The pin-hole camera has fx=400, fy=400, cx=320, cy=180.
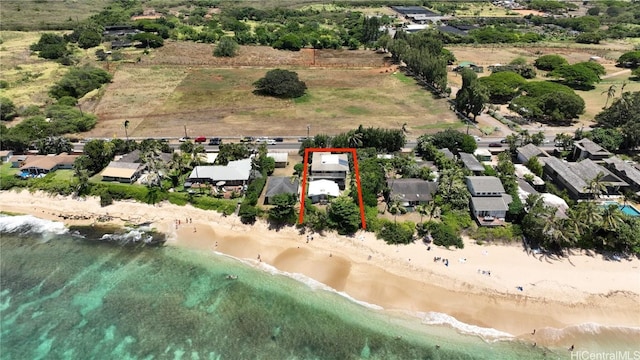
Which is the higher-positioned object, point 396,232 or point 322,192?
point 322,192

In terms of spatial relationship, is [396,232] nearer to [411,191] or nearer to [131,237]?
[411,191]

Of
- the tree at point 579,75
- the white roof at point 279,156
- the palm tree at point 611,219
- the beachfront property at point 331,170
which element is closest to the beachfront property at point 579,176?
the palm tree at point 611,219

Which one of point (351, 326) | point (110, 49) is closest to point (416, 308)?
point (351, 326)

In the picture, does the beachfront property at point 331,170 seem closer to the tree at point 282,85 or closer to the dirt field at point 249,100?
the dirt field at point 249,100

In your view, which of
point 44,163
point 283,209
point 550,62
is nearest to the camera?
point 283,209

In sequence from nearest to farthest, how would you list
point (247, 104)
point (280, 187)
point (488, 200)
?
1. point (488, 200)
2. point (280, 187)
3. point (247, 104)

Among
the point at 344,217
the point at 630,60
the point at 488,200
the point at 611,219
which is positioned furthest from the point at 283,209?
the point at 630,60

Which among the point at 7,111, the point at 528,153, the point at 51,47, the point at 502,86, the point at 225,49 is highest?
the point at 51,47
